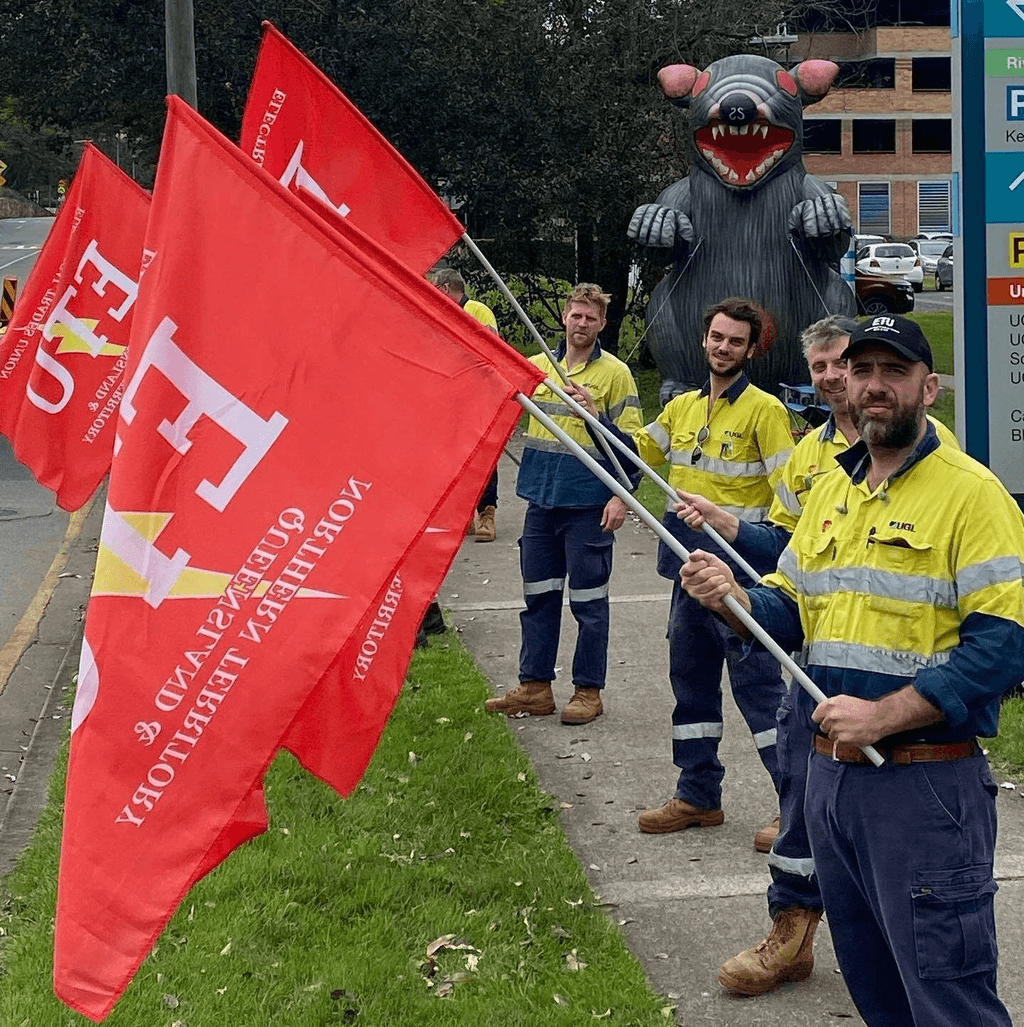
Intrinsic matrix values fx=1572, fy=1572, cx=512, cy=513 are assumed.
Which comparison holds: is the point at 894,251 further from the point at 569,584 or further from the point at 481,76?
the point at 569,584

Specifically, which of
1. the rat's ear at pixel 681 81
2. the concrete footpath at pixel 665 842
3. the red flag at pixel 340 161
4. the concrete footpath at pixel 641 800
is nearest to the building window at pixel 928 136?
the rat's ear at pixel 681 81

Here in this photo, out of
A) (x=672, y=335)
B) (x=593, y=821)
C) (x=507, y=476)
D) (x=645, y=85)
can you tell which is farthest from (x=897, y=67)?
(x=593, y=821)

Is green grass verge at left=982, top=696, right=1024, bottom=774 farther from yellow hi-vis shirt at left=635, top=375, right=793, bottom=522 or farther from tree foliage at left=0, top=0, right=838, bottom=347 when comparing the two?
tree foliage at left=0, top=0, right=838, bottom=347

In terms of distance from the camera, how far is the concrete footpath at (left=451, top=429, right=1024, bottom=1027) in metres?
4.75

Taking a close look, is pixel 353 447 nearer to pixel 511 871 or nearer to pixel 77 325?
pixel 511 871

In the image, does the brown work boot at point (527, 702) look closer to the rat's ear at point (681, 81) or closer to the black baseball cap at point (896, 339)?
the black baseball cap at point (896, 339)

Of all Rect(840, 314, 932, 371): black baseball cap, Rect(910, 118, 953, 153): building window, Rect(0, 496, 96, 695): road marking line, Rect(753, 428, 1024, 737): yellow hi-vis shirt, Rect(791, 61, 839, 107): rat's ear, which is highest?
Rect(910, 118, 953, 153): building window

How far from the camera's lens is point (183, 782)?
3.31 meters

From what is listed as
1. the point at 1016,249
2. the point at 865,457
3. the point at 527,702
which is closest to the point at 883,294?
the point at 1016,249

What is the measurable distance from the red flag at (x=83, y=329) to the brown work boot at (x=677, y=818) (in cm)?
328

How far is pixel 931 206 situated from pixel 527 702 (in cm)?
6154

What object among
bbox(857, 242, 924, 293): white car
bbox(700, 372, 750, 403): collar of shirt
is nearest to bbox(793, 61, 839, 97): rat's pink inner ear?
bbox(700, 372, 750, 403): collar of shirt

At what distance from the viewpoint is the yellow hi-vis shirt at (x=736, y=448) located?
5.80 m

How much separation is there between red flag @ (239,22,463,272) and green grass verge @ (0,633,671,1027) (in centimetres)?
217
